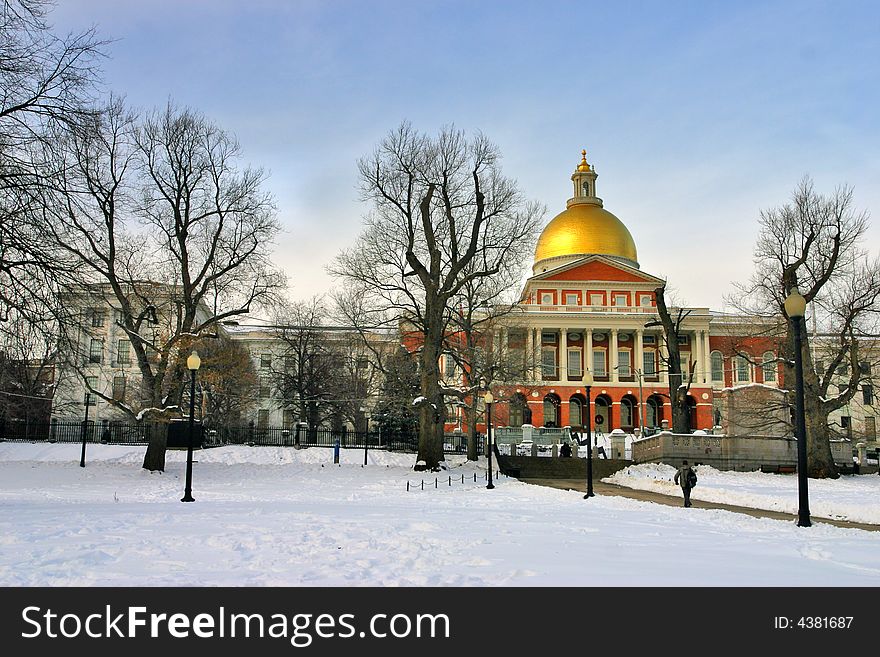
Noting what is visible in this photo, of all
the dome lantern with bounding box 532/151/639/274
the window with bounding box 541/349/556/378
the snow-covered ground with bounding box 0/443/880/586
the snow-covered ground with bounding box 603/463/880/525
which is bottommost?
the snow-covered ground with bounding box 603/463/880/525

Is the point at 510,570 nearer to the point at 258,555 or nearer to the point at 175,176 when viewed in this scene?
the point at 258,555

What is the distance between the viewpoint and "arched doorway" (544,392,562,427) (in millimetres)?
79500

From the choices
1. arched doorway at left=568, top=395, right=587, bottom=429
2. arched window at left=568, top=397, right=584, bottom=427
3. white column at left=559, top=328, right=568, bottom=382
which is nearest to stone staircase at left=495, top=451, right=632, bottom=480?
arched window at left=568, top=397, right=584, bottom=427

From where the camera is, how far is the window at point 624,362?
266 ft

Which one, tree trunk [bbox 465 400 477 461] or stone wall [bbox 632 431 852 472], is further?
stone wall [bbox 632 431 852 472]

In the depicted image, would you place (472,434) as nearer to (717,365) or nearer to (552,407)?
(552,407)

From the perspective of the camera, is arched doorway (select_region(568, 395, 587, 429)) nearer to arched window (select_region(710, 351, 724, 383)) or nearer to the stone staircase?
arched window (select_region(710, 351, 724, 383))

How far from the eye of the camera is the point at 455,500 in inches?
848

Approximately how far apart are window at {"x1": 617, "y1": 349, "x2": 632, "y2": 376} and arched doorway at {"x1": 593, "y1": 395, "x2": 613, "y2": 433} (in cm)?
323

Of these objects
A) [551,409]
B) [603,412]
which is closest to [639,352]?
[603,412]

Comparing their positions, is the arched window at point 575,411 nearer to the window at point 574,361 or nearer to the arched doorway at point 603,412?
the arched doorway at point 603,412

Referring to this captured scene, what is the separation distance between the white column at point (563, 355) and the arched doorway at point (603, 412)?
4362 mm
